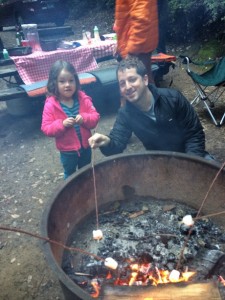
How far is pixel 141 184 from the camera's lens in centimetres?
338

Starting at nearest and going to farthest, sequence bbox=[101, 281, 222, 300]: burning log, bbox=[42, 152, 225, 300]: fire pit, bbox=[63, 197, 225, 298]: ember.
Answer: bbox=[101, 281, 222, 300]: burning log, bbox=[63, 197, 225, 298]: ember, bbox=[42, 152, 225, 300]: fire pit

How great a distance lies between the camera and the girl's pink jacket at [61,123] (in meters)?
3.43

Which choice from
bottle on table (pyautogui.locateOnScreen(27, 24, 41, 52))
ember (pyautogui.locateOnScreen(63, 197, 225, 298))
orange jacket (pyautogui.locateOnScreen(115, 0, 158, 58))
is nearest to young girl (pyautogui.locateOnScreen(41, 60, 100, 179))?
ember (pyautogui.locateOnScreen(63, 197, 225, 298))

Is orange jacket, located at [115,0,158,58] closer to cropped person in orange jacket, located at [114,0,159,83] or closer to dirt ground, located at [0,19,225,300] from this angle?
cropped person in orange jacket, located at [114,0,159,83]

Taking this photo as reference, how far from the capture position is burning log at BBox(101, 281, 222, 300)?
198cm

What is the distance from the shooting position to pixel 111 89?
258 inches

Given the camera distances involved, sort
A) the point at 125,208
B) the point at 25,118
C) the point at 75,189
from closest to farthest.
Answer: the point at 75,189
the point at 125,208
the point at 25,118

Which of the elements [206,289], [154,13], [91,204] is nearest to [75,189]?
[91,204]

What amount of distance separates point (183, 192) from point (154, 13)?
3.09m

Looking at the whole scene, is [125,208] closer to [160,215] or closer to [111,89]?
[160,215]

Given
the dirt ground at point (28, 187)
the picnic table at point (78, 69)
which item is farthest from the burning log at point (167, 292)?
the picnic table at point (78, 69)

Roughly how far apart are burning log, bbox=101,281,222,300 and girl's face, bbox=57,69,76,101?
2189 millimetres

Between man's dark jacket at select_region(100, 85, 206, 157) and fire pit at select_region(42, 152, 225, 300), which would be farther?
man's dark jacket at select_region(100, 85, 206, 157)

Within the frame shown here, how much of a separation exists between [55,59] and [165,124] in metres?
3.73
